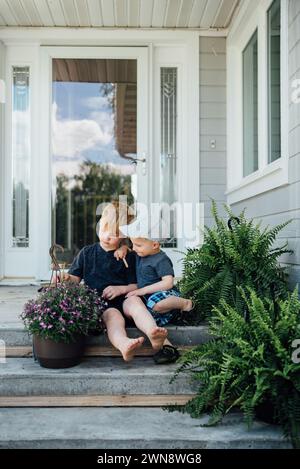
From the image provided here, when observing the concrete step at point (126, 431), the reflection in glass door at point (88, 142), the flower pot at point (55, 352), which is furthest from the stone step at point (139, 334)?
the reflection in glass door at point (88, 142)

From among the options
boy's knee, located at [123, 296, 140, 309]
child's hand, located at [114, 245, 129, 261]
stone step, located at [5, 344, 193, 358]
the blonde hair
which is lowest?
stone step, located at [5, 344, 193, 358]

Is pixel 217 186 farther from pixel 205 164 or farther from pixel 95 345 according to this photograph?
pixel 95 345

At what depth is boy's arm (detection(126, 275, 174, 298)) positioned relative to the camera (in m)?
2.46

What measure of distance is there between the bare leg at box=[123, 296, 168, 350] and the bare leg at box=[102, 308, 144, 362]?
0.06m

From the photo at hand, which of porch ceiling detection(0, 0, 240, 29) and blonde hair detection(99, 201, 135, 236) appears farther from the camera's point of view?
porch ceiling detection(0, 0, 240, 29)

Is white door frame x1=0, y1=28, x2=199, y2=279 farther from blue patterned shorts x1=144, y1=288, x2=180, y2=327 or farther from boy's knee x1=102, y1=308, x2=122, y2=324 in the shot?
boy's knee x1=102, y1=308, x2=122, y2=324

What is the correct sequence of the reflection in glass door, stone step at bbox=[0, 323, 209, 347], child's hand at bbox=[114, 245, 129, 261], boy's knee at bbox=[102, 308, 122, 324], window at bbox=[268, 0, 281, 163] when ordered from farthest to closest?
the reflection in glass door, window at bbox=[268, 0, 281, 163], child's hand at bbox=[114, 245, 129, 261], stone step at bbox=[0, 323, 209, 347], boy's knee at bbox=[102, 308, 122, 324]

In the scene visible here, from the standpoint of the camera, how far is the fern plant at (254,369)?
5.87 ft

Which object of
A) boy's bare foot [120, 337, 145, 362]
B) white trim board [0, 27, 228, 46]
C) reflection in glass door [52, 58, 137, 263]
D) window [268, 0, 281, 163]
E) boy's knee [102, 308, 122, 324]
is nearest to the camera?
boy's bare foot [120, 337, 145, 362]

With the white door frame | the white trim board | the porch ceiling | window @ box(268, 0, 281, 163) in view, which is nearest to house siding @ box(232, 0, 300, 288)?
window @ box(268, 0, 281, 163)

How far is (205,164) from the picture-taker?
4125 mm

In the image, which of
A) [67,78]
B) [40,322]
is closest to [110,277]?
[40,322]

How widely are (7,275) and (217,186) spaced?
1.93m

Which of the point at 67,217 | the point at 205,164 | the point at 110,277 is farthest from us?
the point at 67,217
